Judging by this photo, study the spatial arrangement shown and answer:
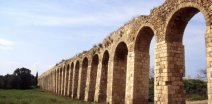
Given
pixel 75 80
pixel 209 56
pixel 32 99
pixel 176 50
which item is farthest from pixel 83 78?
pixel 209 56

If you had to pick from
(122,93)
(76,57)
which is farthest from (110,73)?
(76,57)

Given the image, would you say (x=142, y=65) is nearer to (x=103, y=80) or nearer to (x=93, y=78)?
(x=103, y=80)

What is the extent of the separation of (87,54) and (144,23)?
12.9m

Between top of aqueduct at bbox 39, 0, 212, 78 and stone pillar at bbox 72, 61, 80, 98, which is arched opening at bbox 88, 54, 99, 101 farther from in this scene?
stone pillar at bbox 72, 61, 80, 98

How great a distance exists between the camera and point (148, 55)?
16.2 metres

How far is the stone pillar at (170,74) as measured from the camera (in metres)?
12.1

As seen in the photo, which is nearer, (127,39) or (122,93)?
(127,39)

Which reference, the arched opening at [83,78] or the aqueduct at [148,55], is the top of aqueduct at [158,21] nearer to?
the aqueduct at [148,55]

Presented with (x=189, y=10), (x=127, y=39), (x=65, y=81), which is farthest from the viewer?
(x=65, y=81)

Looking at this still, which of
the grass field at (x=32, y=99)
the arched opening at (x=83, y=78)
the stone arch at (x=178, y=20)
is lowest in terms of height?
the grass field at (x=32, y=99)

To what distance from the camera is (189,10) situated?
38.7 feet

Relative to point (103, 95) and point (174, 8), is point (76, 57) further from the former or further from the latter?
point (174, 8)

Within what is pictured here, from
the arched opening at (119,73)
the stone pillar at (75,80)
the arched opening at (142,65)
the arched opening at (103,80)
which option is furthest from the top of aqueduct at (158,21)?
the stone pillar at (75,80)

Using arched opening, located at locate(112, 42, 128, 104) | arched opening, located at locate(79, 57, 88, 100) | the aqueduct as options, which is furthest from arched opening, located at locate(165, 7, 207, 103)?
arched opening, located at locate(79, 57, 88, 100)
